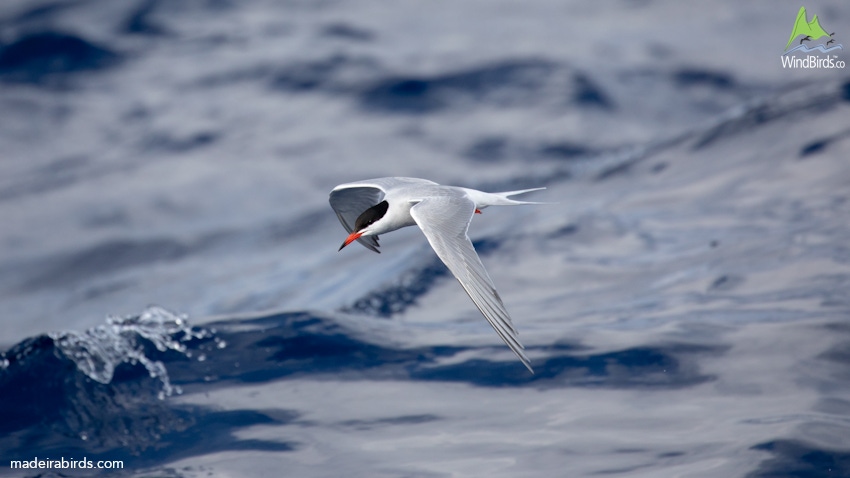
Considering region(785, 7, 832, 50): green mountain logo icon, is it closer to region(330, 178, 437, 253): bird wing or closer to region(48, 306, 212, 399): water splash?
region(330, 178, 437, 253): bird wing

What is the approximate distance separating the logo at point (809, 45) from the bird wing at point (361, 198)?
11.5 metres

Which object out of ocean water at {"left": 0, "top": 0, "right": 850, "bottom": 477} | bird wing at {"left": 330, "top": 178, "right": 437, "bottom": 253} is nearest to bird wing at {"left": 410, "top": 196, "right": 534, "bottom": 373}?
bird wing at {"left": 330, "top": 178, "right": 437, "bottom": 253}

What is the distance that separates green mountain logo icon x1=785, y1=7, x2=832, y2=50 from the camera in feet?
55.5

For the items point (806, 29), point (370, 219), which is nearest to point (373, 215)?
point (370, 219)

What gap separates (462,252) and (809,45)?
44.2 feet

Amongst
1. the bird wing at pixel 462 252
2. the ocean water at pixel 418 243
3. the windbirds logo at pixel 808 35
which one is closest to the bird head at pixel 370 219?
the bird wing at pixel 462 252

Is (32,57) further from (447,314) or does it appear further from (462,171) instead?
(447,314)

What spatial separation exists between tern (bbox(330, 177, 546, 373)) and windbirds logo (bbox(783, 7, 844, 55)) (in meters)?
12.1

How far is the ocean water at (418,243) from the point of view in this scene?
6.67 metres

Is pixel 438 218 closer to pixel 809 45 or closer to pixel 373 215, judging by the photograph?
pixel 373 215

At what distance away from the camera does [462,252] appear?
5.66 m

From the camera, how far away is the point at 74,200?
538 inches

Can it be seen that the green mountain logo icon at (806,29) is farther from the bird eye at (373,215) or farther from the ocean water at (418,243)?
the bird eye at (373,215)

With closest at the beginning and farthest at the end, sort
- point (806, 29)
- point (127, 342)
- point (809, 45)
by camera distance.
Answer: point (127, 342) → point (809, 45) → point (806, 29)
